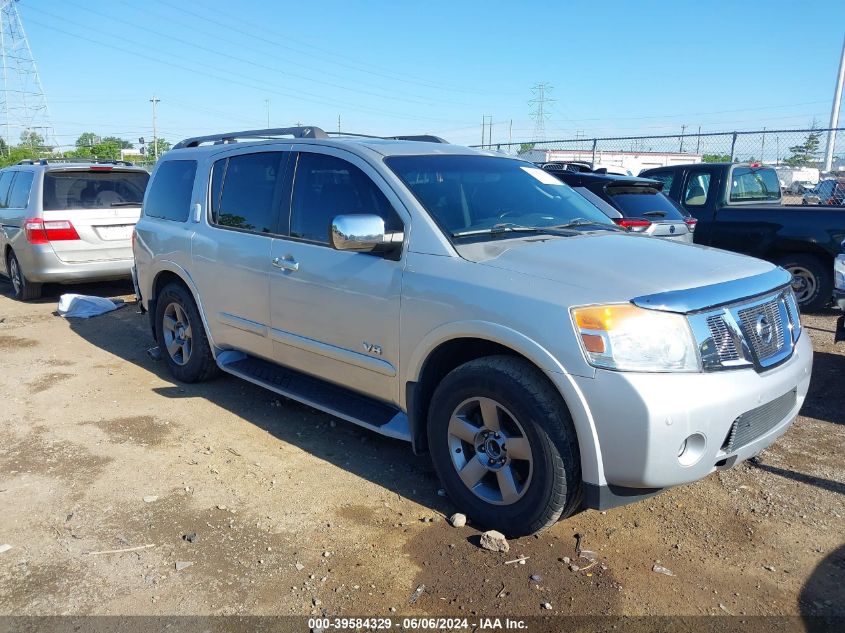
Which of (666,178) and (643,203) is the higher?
(666,178)

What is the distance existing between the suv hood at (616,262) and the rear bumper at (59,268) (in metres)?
6.71

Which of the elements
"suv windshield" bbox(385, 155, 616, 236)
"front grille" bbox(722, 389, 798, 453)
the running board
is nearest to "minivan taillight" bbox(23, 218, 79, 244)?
the running board

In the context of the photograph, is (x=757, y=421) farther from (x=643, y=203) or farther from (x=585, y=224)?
(x=643, y=203)

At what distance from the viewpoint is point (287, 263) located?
4.30m

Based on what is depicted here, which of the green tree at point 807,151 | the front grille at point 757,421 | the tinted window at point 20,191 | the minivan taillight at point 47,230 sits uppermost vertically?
the green tree at point 807,151

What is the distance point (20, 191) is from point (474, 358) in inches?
317

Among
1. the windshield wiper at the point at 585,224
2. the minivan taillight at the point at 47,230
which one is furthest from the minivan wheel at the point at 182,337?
the minivan taillight at the point at 47,230

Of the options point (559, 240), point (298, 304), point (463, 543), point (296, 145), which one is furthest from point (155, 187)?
point (463, 543)

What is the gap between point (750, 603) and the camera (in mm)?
2863

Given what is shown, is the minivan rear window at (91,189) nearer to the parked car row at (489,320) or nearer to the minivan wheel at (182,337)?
the minivan wheel at (182,337)

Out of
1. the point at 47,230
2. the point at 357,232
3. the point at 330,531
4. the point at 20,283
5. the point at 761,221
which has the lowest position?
the point at 330,531

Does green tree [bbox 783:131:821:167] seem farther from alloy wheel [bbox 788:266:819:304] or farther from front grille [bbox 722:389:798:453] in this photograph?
front grille [bbox 722:389:798:453]

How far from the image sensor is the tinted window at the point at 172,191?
550 centimetres

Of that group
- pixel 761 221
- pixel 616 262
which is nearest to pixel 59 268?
pixel 616 262
